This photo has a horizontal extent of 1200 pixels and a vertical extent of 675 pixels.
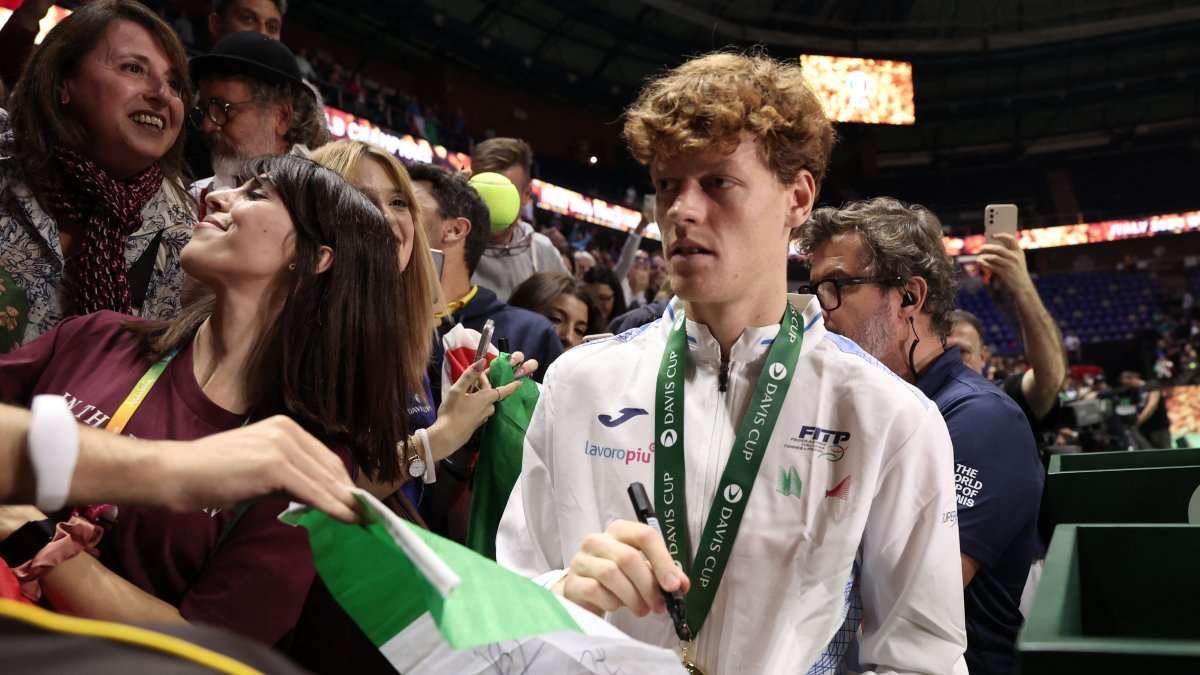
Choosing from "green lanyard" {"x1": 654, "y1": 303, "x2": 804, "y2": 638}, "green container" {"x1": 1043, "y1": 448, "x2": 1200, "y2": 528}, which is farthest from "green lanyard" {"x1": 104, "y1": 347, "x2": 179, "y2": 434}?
"green container" {"x1": 1043, "y1": 448, "x2": 1200, "y2": 528}

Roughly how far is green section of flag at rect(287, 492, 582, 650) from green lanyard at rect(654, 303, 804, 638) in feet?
1.72

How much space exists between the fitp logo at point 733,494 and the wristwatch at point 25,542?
3.60 feet

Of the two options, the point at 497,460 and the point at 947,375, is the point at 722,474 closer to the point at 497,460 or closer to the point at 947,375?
the point at 497,460

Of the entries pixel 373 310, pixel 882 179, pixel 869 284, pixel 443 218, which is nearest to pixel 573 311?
pixel 443 218

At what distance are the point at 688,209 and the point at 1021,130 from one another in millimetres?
32838

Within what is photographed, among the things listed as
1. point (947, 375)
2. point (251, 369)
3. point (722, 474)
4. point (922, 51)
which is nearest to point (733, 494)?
point (722, 474)

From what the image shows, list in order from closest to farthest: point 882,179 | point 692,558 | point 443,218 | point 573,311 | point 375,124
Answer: point 692,558 → point 443,218 → point 573,311 → point 375,124 → point 882,179

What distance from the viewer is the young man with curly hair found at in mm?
1598

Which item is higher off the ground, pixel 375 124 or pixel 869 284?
pixel 375 124

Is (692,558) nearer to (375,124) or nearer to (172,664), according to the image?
(172,664)

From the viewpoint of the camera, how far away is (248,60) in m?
3.05

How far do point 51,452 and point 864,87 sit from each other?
975 inches

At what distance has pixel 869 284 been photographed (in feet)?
9.31

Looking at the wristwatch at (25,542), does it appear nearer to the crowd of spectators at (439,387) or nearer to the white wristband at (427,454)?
the crowd of spectators at (439,387)
